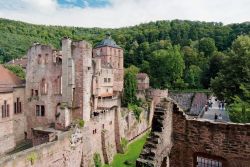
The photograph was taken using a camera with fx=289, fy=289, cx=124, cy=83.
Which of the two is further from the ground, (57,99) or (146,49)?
(146,49)

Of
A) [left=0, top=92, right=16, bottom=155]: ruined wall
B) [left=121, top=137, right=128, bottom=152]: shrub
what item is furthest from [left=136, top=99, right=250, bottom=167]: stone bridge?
[left=0, top=92, right=16, bottom=155]: ruined wall

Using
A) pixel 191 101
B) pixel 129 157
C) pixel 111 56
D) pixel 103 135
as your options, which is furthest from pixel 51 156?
pixel 111 56

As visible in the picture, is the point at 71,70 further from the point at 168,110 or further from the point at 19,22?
the point at 19,22

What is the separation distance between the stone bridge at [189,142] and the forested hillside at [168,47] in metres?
50.6

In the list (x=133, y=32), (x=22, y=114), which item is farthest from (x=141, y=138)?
(x=133, y=32)

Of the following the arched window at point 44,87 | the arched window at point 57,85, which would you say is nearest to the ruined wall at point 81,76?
the arched window at point 57,85

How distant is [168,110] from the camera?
10.5 meters

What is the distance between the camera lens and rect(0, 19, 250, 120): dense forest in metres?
32.8

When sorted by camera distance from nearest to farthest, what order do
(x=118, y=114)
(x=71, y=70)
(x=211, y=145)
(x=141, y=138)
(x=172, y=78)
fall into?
1. (x=211, y=145)
2. (x=71, y=70)
3. (x=118, y=114)
4. (x=141, y=138)
5. (x=172, y=78)

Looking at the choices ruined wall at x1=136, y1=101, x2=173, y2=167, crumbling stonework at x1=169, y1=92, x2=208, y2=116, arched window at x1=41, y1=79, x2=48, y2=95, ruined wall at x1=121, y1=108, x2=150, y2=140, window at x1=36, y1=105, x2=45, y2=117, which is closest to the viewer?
ruined wall at x1=136, y1=101, x2=173, y2=167

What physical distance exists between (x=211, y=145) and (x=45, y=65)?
26162 millimetres

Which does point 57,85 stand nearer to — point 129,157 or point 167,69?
point 129,157

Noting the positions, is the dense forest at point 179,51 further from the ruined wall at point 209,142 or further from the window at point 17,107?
the window at point 17,107

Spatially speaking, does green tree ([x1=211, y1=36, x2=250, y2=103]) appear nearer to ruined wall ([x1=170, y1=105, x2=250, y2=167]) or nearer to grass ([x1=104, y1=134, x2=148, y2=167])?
grass ([x1=104, y1=134, x2=148, y2=167])
